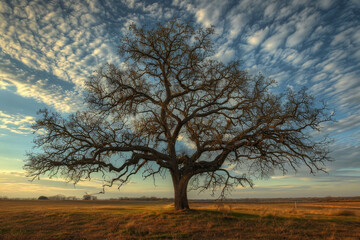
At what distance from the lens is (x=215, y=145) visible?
609 inches

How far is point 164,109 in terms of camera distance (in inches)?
676

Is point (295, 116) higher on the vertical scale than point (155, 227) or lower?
higher

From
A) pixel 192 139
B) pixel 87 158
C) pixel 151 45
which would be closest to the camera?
pixel 87 158

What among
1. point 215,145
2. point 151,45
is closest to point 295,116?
point 215,145

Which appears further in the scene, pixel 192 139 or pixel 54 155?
pixel 192 139

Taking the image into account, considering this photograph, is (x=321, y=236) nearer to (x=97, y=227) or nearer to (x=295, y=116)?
(x=295, y=116)

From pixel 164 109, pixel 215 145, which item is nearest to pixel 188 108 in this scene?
pixel 164 109

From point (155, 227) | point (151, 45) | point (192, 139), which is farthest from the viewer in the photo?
point (192, 139)

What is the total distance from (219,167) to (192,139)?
3.06 metres

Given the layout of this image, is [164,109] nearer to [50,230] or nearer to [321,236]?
[50,230]

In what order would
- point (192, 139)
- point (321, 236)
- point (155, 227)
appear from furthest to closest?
point (192, 139)
point (155, 227)
point (321, 236)

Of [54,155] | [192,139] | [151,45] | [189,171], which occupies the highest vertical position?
[151,45]

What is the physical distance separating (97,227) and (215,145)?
9.29m

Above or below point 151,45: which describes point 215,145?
below
